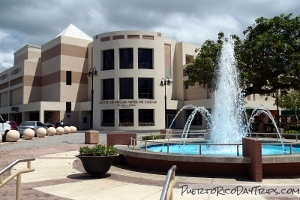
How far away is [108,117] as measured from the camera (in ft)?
169

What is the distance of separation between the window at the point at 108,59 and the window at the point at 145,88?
543 centimetres

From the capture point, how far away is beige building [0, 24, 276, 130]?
165 ft

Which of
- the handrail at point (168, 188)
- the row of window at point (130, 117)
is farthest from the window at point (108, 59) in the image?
the handrail at point (168, 188)

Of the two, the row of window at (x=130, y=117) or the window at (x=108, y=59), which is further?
the window at (x=108, y=59)

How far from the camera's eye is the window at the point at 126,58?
50.8 m

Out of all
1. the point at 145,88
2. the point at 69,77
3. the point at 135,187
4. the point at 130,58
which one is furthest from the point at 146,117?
the point at 135,187

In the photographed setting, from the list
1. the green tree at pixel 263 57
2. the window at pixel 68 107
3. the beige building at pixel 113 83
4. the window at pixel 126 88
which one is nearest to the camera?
the green tree at pixel 263 57

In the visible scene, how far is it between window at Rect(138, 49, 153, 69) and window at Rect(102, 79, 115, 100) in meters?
5.42

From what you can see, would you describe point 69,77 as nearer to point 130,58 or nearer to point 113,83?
point 113,83

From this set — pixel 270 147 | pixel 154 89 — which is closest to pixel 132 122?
pixel 154 89

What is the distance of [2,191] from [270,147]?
1259cm

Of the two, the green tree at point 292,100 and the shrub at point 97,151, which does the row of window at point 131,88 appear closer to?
the green tree at point 292,100

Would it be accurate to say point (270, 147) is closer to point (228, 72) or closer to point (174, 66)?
Result: point (228, 72)

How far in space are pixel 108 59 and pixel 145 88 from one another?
7.93 meters
